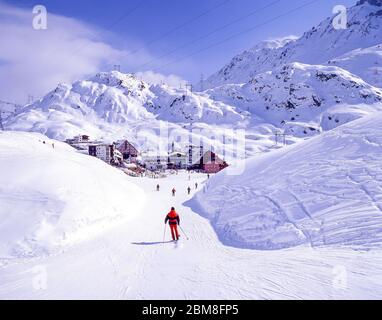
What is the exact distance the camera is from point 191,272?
8.96m

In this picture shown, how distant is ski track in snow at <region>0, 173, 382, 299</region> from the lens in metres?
7.45

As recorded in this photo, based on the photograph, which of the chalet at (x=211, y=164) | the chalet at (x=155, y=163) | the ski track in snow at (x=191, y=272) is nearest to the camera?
the ski track in snow at (x=191, y=272)

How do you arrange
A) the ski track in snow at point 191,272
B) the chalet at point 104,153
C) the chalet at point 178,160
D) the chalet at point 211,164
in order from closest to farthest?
the ski track in snow at point 191,272
the chalet at point 104,153
the chalet at point 211,164
the chalet at point 178,160

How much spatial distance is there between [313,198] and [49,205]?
12294 mm

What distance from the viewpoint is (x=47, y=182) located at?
56.9ft

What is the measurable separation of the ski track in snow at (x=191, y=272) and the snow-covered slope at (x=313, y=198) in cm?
109

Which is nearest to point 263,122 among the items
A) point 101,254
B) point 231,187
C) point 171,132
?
point 171,132

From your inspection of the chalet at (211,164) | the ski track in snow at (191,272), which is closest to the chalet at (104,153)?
the chalet at (211,164)

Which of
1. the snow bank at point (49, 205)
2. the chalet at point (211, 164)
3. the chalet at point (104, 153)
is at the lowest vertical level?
the snow bank at point (49, 205)

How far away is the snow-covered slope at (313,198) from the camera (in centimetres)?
1103

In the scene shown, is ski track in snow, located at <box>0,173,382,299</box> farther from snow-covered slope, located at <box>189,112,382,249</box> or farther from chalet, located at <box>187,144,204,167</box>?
chalet, located at <box>187,144,204,167</box>

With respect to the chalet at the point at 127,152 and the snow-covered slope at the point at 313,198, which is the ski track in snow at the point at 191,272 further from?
the chalet at the point at 127,152

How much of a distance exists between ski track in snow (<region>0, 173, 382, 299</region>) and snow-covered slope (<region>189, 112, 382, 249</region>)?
1091 millimetres

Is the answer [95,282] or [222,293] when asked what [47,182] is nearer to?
[95,282]
